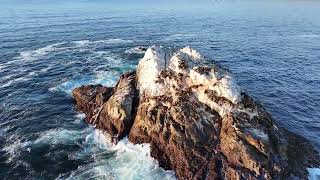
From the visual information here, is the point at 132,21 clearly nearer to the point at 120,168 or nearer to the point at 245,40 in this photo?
the point at 245,40

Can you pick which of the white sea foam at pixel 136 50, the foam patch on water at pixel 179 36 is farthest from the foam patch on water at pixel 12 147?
the foam patch on water at pixel 179 36

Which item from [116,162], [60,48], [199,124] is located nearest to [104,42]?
[60,48]

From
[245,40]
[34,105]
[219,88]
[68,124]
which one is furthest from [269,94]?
[245,40]

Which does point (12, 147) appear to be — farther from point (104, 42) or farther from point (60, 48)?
point (104, 42)

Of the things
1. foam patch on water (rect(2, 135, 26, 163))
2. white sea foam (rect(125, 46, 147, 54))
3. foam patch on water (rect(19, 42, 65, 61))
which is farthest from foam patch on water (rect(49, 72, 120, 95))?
foam patch on water (rect(19, 42, 65, 61))

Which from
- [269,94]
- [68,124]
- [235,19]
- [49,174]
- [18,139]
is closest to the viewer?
[49,174]

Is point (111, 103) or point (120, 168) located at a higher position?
point (111, 103)

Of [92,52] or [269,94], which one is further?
[92,52]

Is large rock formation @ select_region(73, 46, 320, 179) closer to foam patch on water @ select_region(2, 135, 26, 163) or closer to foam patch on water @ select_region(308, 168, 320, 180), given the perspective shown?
foam patch on water @ select_region(308, 168, 320, 180)
